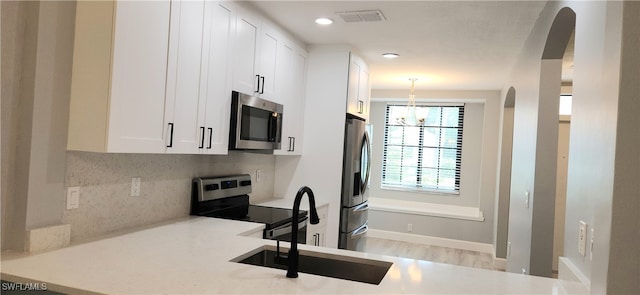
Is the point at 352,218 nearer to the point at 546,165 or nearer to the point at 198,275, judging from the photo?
the point at 546,165

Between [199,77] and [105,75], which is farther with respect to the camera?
→ [199,77]

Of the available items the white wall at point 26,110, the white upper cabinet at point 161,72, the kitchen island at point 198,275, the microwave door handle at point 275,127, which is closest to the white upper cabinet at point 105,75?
the white upper cabinet at point 161,72

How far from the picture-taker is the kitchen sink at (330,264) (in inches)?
73.4

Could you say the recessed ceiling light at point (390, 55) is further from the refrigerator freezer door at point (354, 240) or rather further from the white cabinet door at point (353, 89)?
the refrigerator freezer door at point (354, 240)

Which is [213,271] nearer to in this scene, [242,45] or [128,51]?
[128,51]

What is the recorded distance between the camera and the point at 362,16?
3041 millimetres

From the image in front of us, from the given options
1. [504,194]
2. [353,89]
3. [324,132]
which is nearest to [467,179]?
[504,194]

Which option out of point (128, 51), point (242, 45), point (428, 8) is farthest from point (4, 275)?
point (428, 8)

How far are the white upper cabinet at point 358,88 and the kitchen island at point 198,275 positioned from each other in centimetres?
228

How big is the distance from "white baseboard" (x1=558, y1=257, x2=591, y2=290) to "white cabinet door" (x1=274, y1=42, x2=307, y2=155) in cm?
225

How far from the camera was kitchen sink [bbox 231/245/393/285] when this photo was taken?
73.4 inches

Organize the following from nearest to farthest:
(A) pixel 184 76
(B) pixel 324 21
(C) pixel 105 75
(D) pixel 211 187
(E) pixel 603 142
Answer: (E) pixel 603 142
(C) pixel 105 75
(A) pixel 184 76
(D) pixel 211 187
(B) pixel 324 21

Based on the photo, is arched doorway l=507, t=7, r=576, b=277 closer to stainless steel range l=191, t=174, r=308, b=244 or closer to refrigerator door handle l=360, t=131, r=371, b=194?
stainless steel range l=191, t=174, r=308, b=244

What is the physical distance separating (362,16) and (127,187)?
199 cm
